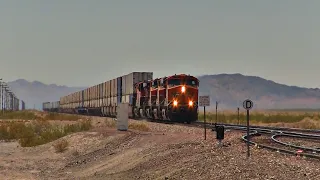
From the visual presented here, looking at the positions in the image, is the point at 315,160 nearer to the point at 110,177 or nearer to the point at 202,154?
the point at 202,154

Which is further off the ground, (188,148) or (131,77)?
(131,77)

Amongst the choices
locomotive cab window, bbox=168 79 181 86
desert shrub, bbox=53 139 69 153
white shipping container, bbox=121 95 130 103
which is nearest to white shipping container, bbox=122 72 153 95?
white shipping container, bbox=121 95 130 103

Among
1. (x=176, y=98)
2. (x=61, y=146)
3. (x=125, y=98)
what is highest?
(x=125, y=98)

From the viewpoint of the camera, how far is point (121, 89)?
50.8 m

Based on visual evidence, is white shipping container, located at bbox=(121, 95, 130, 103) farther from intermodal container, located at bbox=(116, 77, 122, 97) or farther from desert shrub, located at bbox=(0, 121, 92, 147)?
desert shrub, located at bbox=(0, 121, 92, 147)

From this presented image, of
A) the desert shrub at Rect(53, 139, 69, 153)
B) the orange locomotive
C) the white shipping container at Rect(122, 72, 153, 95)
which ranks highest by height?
the white shipping container at Rect(122, 72, 153, 95)

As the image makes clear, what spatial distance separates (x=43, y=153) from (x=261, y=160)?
14.9 m

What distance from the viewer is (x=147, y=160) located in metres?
16.8

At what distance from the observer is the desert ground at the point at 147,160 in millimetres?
12492

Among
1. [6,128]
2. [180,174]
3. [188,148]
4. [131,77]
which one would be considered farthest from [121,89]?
[180,174]

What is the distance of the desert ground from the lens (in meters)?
12.5

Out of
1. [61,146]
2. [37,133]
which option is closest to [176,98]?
[37,133]

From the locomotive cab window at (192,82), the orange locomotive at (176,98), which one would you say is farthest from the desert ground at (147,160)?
the locomotive cab window at (192,82)

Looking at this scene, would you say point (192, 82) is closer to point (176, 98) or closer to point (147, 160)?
point (176, 98)
